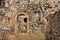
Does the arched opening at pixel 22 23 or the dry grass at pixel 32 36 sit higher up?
the arched opening at pixel 22 23

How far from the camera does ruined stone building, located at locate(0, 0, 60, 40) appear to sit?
1035 cm

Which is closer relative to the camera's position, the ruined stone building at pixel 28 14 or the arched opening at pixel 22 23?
the ruined stone building at pixel 28 14

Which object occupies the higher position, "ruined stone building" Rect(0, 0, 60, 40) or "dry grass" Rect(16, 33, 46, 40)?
"ruined stone building" Rect(0, 0, 60, 40)

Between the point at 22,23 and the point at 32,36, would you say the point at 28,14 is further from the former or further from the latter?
the point at 32,36

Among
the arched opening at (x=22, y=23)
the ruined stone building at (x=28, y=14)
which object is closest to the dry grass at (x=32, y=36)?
the ruined stone building at (x=28, y=14)

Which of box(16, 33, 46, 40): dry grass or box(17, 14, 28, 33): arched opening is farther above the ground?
box(17, 14, 28, 33): arched opening

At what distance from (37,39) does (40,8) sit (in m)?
1.73

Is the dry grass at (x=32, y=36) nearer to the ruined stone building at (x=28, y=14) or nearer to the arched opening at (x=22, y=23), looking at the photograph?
the ruined stone building at (x=28, y=14)

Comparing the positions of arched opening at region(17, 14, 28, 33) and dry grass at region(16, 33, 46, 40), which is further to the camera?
Result: arched opening at region(17, 14, 28, 33)

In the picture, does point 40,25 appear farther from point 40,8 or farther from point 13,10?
point 13,10

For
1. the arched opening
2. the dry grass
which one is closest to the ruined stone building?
the arched opening

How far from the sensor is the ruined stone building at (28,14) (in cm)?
1035

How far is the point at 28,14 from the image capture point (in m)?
10.5

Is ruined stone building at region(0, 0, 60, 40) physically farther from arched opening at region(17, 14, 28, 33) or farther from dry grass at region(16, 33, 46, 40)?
dry grass at region(16, 33, 46, 40)
